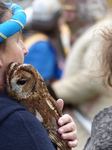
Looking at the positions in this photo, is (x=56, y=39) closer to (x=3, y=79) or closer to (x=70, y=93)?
(x=70, y=93)

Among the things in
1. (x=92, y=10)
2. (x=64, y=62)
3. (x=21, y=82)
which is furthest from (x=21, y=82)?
(x=92, y=10)

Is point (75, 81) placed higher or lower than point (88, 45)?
lower

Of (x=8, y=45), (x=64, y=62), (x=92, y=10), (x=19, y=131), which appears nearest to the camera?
(x=19, y=131)

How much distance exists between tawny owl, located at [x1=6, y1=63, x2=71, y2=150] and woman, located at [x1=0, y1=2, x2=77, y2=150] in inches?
1.0

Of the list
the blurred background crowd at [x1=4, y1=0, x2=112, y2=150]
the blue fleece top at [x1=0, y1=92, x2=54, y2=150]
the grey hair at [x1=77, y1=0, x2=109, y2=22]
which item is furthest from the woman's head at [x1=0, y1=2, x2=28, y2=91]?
the grey hair at [x1=77, y1=0, x2=109, y2=22]

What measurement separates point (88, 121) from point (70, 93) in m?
0.36

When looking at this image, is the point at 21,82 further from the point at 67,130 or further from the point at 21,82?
the point at 67,130

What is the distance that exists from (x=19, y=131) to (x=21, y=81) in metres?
0.18

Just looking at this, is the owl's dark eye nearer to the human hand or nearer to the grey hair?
the human hand

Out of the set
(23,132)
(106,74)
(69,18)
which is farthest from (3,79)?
(69,18)

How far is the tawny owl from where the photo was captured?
1.40 meters

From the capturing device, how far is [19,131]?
1.34 m

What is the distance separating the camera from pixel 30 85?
55.7 inches

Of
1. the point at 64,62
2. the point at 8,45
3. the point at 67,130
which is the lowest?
the point at 64,62
